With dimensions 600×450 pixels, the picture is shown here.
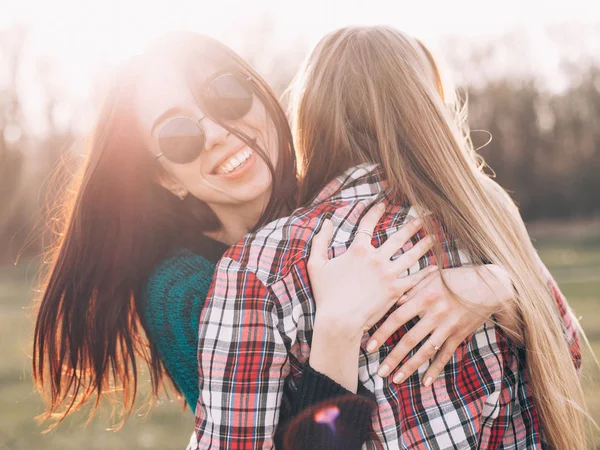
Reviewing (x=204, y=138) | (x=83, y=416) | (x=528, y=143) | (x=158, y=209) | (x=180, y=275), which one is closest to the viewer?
(x=204, y=138)

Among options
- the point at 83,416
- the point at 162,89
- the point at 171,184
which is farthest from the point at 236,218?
the point at 83,416

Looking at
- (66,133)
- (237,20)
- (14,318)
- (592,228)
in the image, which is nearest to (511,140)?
(592,228)

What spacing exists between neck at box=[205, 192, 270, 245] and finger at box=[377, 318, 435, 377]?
3.22 feet

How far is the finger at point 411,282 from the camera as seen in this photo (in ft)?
6.02

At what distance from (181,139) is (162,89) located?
0.73 feet

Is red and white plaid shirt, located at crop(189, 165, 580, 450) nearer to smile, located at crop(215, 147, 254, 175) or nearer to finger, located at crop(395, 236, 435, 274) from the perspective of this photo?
finger, located at crop(395, 236, 435, 274)

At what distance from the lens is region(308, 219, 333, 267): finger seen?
5.89 ft

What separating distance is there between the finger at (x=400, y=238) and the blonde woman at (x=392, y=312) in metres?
0.04

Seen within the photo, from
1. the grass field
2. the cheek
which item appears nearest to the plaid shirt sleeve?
the cheek

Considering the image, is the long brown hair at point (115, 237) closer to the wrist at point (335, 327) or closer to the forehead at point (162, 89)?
the forehead at point (162, 89)

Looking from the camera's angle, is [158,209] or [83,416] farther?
[83,416]

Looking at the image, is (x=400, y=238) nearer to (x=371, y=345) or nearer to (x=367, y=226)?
(x=367, y=226)

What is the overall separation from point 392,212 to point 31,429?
5.66 metres

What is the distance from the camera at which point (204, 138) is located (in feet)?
7.72
